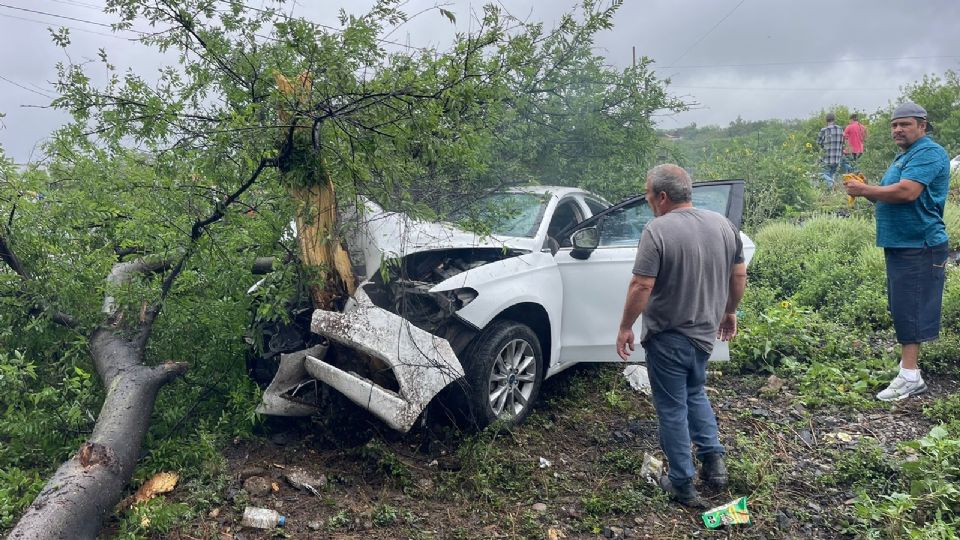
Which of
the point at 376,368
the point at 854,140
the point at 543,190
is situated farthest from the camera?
the point at 854,140

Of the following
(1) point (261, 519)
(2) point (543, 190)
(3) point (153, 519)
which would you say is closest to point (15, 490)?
(3) point (153, 519)

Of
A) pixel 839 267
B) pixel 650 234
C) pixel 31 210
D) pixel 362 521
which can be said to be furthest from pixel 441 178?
pixel 839 267

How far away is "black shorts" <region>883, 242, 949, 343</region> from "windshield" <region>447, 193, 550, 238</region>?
2.45 metres

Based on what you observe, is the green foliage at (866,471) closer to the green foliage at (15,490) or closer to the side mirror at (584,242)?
the side mirror at (584,242)

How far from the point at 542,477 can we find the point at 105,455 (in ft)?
7.39

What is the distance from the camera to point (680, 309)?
140 inches

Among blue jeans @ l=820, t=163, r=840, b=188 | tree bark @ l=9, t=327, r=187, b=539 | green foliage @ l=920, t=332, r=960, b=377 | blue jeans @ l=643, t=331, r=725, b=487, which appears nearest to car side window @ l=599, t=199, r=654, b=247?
blue jeans @ l=643, t=331, r=725, b=487

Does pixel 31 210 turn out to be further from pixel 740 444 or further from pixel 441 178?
pixel 740 444

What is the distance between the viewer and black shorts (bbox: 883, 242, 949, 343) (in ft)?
14.9

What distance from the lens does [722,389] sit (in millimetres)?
5254

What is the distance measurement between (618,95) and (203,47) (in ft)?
15.0

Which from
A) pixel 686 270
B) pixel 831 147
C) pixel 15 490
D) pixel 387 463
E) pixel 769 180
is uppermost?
pixel 831 147

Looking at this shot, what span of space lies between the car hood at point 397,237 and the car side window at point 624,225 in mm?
859

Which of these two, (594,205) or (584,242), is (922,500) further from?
(594,205)
